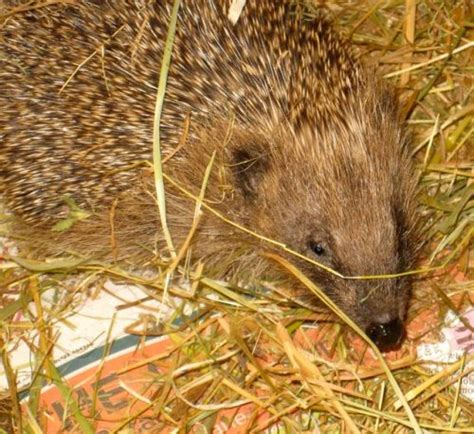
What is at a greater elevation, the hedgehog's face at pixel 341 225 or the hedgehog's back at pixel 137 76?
the hedgehog's back at pixel 137 76

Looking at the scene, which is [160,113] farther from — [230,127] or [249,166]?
[249,166]

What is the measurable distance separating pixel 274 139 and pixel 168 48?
487 mm

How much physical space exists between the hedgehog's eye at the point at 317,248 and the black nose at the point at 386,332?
1.01ft

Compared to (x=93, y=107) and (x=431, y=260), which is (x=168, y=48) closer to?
(x=93, y=107)

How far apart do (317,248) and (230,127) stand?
1.71 feet

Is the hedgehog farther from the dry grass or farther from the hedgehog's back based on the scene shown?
the dry grass

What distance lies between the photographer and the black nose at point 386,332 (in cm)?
306

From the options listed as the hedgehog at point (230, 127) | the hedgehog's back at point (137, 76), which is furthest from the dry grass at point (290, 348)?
the hedgehog's back at point (137, 76)

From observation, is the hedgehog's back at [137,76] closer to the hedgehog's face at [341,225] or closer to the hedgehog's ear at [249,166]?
the hedgehog's ear at [249,166]

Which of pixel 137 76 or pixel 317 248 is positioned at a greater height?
pixel 137 76

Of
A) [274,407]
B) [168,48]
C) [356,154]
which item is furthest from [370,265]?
[168,48]

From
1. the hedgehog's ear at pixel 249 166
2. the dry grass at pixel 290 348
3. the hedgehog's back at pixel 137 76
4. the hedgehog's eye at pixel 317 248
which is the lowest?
the dry grass at pixel 290 348

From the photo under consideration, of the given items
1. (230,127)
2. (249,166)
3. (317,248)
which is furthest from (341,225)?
(230,127)

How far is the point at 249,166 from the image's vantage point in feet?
10.2
